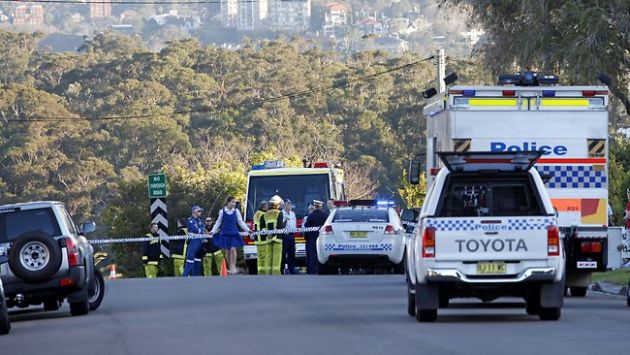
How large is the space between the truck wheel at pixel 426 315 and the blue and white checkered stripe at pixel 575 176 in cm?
513

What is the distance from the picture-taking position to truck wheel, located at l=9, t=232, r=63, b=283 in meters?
21.0

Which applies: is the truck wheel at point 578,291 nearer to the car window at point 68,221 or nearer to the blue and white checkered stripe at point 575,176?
the blue and white checkered stripe at point 575,176

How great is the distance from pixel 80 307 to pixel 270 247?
40.3ft

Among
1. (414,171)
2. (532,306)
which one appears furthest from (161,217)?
(532,306)

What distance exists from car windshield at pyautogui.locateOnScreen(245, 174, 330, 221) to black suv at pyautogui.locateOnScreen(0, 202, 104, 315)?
1588 cm

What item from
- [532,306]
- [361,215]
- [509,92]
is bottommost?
[361,215]

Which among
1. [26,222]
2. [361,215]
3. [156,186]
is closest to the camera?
[26,222]

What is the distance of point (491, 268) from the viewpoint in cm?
1805

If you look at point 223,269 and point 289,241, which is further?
point 223,269

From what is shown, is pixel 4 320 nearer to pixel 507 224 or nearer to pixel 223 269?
pixel 507 224

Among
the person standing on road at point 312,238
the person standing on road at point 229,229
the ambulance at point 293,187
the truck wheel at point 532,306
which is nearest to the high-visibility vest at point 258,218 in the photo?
the person standing on road at point 229,229

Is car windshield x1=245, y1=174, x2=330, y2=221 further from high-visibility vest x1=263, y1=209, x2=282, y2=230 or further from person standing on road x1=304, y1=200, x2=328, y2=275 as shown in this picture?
high-visibility vest x1=263, y1=209, x2=282, y2=230

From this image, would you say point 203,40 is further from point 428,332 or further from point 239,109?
point 428,332

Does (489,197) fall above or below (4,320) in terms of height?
above
